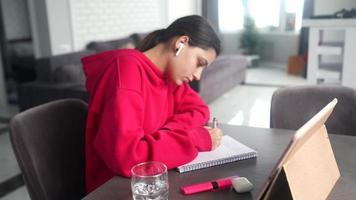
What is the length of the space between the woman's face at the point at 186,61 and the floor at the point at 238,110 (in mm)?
1578

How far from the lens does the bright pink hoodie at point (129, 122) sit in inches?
36.1

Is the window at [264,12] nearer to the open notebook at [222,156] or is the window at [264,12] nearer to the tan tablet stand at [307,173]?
the open notebook at [222,156]

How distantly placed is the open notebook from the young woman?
21 millimetres

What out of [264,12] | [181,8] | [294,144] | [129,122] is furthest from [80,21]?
[294,144]

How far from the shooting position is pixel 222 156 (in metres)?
1.03

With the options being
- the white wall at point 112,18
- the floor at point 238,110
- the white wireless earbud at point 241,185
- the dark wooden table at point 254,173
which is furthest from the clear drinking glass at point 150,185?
the white wall at point 112,18

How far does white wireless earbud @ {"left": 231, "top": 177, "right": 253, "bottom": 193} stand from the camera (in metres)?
0.85

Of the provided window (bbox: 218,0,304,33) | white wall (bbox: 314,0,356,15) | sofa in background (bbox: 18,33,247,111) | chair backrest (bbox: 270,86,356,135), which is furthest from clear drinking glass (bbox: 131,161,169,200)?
window (bbox: 218,0,304,33)

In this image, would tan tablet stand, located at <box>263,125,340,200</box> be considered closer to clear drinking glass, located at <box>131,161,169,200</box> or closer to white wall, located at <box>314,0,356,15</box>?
clear drinking glass, located at <box>131,161,169,200</box>

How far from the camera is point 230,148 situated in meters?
1.10

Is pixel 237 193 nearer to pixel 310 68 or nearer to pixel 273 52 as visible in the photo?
pixel 310 68

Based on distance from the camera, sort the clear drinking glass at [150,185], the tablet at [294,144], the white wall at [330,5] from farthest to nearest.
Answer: the white wall at [330,5]
the clear drinking glass at [150,185]
the tablet at [294,144]

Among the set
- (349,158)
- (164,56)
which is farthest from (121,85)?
(349,158)

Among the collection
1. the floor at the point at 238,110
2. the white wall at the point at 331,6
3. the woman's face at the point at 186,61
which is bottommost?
the floor at the point at 238,110
